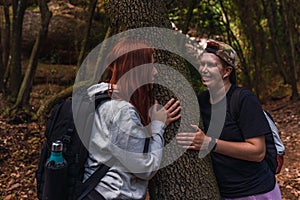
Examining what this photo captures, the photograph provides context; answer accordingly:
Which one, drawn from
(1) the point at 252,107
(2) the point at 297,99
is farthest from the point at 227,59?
(2) the point at 297,99

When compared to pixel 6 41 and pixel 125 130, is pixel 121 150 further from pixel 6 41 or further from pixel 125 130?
pixel 6 41

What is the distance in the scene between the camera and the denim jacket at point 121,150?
6.63ft

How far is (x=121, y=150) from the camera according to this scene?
79.6 inches

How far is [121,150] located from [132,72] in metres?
0.41

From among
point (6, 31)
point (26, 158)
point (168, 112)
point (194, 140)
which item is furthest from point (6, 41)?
point (194, 140)

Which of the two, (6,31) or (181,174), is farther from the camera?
(6,31)

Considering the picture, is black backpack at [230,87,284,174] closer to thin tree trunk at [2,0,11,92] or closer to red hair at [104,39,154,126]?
red hair at [104,39,154,126]

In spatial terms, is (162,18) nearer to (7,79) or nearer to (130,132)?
(130,132)

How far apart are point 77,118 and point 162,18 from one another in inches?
36.9

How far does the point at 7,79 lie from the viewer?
7500 millimetres

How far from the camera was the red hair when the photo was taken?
208 cm

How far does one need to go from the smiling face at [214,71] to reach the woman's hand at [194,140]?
0.31 metres

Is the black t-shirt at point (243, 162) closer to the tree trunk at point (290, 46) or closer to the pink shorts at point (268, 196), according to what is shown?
the pink shorts at point (268, 196)

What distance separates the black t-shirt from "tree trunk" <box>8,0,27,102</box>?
16.0 ft
